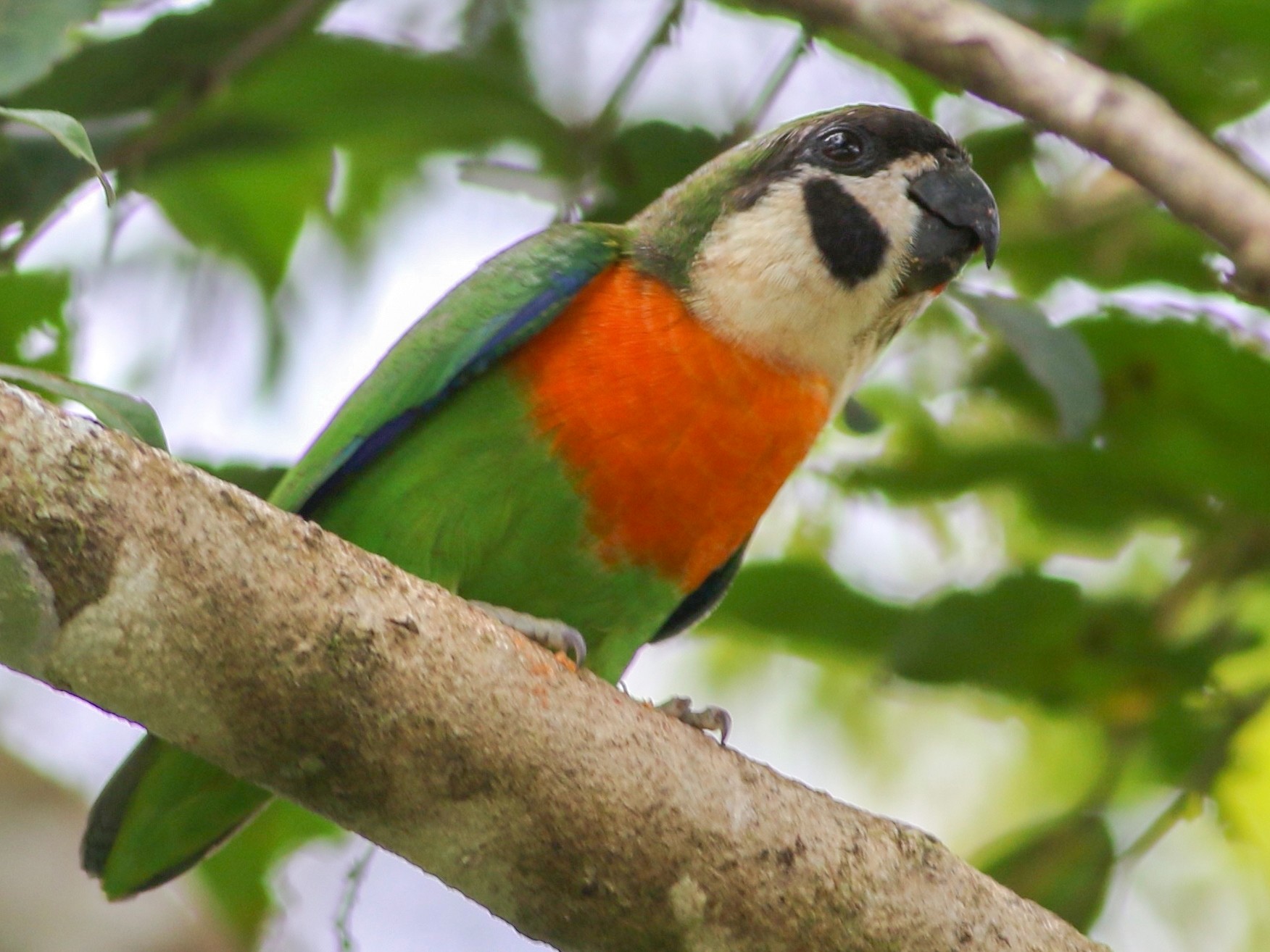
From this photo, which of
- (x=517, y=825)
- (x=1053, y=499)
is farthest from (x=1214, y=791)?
(x=517, y=825)

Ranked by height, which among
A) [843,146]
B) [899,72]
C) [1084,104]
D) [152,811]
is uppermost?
[1084,104]

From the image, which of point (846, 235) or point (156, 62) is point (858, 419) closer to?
point (846, 235)

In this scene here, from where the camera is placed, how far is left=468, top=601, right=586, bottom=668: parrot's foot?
3.26 metres

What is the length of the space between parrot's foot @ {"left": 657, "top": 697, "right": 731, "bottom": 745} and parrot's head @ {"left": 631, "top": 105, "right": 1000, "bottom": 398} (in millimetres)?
900

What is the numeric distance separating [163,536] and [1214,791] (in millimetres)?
3284

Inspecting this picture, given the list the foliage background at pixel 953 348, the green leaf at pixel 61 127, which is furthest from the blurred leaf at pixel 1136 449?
the green leaf at pixel 61 127

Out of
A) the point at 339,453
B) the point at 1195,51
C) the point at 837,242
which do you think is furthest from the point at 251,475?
the point at 1195,51

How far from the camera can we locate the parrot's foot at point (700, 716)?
130 inches

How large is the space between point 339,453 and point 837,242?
1.31 metres

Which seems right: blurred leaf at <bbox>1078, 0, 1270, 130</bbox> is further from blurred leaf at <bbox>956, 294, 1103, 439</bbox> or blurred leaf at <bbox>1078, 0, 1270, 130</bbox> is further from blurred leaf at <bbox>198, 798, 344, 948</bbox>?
blurred leaf at <bbox>198, 798, 344, 948</bbox>

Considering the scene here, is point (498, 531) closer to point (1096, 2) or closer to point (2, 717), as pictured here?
point (1096, 2)

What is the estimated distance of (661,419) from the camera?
353cm

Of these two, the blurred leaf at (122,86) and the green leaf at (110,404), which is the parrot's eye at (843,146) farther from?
the green leaf at (110,404)

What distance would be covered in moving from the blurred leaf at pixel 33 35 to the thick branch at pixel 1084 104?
1.55 metres
